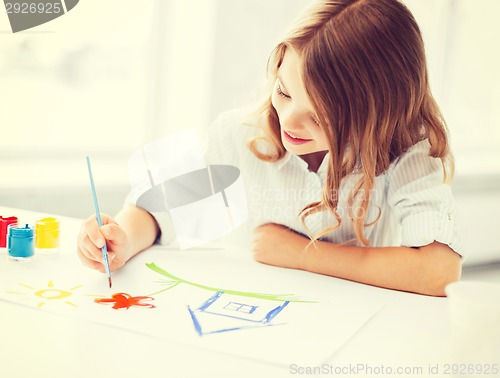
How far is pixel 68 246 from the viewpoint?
94 centimetres

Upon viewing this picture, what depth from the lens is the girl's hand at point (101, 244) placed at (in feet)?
2.67

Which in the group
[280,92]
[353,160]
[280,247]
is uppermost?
[280,92]

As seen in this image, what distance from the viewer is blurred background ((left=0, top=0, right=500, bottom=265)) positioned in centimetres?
146

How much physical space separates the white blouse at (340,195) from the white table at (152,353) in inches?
9.4

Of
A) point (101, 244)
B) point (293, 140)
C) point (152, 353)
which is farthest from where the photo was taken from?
point (293, 140)

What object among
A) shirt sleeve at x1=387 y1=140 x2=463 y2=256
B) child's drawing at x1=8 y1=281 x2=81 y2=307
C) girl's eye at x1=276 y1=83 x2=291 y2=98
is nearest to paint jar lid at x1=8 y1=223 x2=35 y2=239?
child's drawing at x1=8 y1=281 x2=81 y2=307

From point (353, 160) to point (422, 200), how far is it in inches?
4.8

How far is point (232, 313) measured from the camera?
2.27 feet

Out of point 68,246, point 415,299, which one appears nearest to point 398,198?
point 415,299

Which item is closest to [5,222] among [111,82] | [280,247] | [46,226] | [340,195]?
[46,226]

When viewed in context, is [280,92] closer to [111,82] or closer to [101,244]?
[101,244]

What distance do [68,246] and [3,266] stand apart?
0.43ft

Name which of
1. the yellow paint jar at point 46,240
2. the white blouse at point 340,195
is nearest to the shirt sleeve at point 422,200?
the white blouse at point 340,195

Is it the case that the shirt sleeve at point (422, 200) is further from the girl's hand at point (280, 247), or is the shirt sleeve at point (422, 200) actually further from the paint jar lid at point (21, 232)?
the paint jar lid at point (21, 232)
